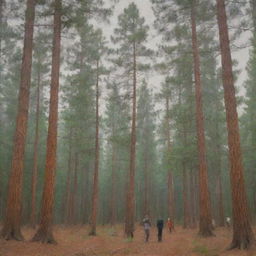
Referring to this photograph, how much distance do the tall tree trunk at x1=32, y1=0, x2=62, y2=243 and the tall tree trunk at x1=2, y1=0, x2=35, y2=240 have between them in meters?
0.96

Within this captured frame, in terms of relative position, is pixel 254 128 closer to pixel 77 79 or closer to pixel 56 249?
pixel 77 79

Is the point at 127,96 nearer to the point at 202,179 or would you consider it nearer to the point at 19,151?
the point at 202,179

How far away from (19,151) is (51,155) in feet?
4.35

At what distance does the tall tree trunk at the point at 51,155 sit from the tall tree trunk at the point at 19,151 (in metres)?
0.96

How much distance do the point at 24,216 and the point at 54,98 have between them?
2635 cm

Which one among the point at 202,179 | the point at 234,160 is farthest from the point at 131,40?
the point at 234,160

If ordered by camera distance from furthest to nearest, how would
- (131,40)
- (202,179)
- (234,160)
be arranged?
1. (131,40)
2. (202,179)
3. (234,160)

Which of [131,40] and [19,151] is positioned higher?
[131,40]

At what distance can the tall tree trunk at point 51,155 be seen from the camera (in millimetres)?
12016

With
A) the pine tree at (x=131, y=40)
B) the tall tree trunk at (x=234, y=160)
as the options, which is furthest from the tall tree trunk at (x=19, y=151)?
the pine tree at (x=131, y=40)

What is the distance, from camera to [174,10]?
15.2m

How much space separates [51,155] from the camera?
1267cm

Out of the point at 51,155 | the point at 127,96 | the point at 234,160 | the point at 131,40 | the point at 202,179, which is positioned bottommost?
the point at 202,179

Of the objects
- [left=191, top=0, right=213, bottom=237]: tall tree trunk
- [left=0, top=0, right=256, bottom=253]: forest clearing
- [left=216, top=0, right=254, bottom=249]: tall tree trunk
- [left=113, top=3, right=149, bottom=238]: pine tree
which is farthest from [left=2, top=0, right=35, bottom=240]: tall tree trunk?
[left=113, top=3, right=149, bottom=238]: pine tree
